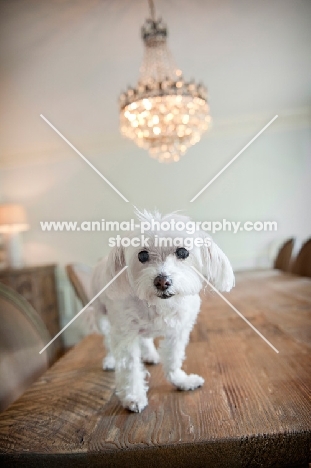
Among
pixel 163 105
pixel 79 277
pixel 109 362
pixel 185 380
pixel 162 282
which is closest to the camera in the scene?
pixel 162 282

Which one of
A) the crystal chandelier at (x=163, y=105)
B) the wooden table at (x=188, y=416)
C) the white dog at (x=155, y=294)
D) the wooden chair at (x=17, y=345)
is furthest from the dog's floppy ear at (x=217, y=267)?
the crystal chandelier at (x=163, y=105)

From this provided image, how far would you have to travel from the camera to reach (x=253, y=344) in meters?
0.55

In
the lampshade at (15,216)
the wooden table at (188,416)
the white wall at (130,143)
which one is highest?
the white wall at (130,143)

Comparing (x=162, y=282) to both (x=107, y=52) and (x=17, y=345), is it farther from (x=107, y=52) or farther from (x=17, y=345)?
(x=107, y=52)

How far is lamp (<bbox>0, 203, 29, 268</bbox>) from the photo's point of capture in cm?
92

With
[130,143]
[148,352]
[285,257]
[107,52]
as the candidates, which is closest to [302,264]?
[285,257]

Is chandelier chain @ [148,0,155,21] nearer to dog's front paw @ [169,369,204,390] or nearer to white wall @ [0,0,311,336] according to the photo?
white wall @ [0,0,311,336]

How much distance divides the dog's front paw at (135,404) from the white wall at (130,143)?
8.0 inches

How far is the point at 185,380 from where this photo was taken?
433 millimetres

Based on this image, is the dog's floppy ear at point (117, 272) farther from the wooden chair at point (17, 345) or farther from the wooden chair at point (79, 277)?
the wooden chair at point (79, 277)

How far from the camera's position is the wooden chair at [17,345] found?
1.79ft

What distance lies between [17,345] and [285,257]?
837 mm

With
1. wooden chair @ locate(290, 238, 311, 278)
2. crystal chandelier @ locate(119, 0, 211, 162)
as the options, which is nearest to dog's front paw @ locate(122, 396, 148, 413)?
wooden chair @ locate(290, 238, 311, 278)

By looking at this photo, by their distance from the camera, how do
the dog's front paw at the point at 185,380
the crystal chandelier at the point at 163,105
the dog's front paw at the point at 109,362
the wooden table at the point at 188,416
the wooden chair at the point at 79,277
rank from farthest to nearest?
the crystal chandelier at the point at 163,105
the wooden chair at the point at 79,277
the dog's front paw at the point at 109,362
the dog's front paw at the point at 185,380
the wooden table at the point at 188,416
